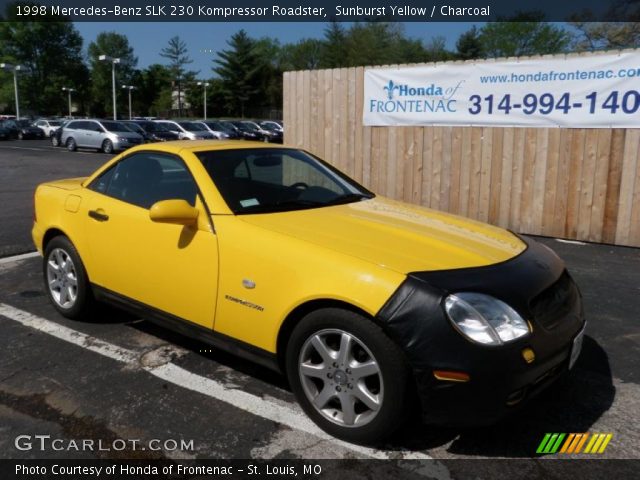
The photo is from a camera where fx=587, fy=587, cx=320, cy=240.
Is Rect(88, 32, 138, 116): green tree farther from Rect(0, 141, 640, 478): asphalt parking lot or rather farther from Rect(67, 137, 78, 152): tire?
Rect(0, 141, 640, 478): asphalt parking lot

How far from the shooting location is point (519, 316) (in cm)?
271

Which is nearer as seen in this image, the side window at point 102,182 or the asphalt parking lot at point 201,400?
the asphalt parking lot at point 201,400

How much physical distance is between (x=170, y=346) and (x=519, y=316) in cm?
255

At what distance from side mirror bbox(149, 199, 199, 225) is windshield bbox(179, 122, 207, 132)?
31.1m

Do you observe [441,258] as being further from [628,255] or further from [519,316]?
[628,255]

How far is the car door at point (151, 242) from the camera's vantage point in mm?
3490

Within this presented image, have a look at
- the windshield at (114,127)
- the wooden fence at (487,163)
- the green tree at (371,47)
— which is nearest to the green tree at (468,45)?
the green tree at (371,47)

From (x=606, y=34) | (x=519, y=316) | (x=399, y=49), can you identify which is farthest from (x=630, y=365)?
(x=399, y=49)

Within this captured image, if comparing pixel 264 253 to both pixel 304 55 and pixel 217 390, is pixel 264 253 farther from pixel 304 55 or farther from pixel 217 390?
pixel 304 55

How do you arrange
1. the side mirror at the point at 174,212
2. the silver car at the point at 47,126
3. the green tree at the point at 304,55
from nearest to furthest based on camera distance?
the side mirror at the point at 174,212 < the silver car at the point at 47,126 < the green tree at the point at 304,55

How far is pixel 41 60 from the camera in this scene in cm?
8512

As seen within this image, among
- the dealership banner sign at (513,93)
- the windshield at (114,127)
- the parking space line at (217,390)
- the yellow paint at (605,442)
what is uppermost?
the dealership banner sign at (513,93)

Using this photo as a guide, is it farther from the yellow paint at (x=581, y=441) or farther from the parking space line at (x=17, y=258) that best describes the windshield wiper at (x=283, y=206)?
the parking space line at (x=17, y=258)

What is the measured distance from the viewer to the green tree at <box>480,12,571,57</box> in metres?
78.5
